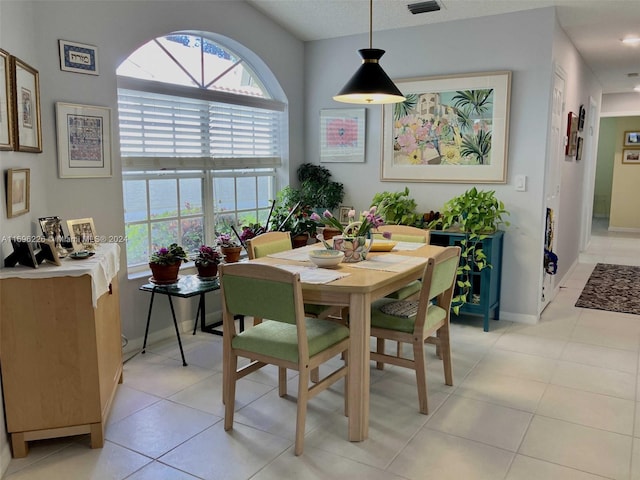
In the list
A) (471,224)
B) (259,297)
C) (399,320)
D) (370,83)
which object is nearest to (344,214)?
(471,224)

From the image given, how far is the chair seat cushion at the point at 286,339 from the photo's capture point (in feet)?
8.07

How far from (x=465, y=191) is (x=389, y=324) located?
6.76ft

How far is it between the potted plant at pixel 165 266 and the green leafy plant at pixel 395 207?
1.88m

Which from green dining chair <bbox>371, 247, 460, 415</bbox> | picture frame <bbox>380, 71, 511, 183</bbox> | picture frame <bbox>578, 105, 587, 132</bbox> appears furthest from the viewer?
picture frame <bbox>578, 105, 587, 132</bbox>

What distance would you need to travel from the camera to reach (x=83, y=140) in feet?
10.8

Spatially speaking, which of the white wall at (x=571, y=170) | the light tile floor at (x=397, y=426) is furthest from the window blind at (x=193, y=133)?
the white wall at (x=571, y=170)

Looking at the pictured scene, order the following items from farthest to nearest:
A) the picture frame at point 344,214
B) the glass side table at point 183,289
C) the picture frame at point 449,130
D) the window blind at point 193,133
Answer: the picture frame at point 344,214 → the picture frame at point 449,130 → the window blind at point 193,133 → the glass side table at point 183,289

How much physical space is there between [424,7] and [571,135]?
2.17 m

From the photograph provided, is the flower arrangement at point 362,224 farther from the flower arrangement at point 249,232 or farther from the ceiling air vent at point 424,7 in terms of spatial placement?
the ceiling air vent at point 424,7

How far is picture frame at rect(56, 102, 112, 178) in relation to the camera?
3.17 m

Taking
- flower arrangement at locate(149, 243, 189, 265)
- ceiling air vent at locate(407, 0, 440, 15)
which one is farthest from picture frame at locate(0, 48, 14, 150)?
ceiling air vent at locate(407, 0, 440, 15)

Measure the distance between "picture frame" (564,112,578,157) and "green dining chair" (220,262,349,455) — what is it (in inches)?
143

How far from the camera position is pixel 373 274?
271 centimetres

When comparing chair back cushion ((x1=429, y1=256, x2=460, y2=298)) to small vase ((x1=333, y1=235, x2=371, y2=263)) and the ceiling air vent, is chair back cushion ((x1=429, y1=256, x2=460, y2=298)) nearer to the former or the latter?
small vase ((x1=333, y1=235, x2=371, y2=263))
